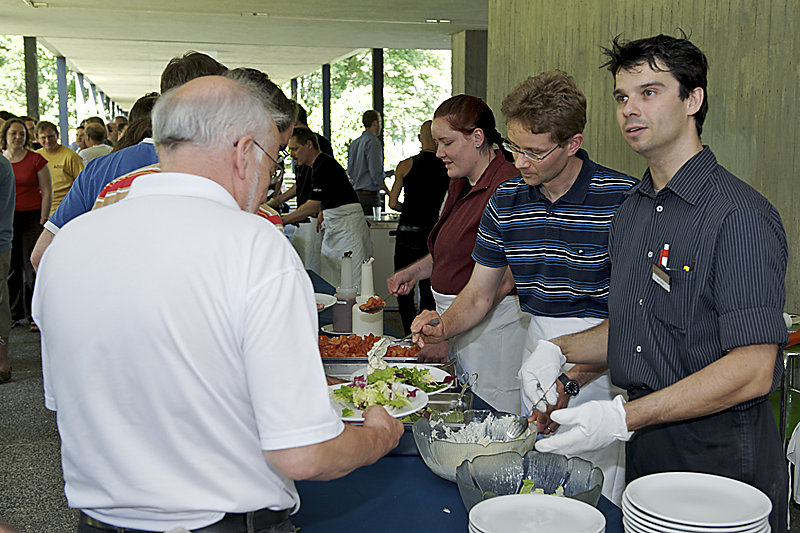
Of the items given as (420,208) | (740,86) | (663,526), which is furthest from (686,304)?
(420,208)

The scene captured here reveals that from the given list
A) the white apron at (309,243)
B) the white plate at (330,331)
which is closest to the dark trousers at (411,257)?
the white apron at (309,243)

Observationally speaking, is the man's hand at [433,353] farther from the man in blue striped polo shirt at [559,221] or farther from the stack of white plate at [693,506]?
the stack of white plate at [693,506]

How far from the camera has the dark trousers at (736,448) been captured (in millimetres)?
1450

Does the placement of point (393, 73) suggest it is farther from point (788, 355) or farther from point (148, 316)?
point (148, 316)

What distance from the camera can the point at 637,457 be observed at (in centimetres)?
161

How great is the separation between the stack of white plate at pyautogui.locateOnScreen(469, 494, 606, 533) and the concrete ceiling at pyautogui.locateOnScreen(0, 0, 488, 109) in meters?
7.67

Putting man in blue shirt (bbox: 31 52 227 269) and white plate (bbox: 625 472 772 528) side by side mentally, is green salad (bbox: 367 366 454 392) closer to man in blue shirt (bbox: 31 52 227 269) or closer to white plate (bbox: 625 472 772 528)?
white plate (bbox: 625 472 772 528)

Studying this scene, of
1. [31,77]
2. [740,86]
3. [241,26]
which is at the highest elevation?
[241,26]

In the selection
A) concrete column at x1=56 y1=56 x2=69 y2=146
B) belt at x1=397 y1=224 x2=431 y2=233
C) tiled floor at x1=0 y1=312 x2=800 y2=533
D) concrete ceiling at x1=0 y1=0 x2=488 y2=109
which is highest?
concrete ceiling at x1=0 y1=0 x2=488 y2=109

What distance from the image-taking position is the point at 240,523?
3.46 ft

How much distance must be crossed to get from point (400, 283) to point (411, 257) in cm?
262

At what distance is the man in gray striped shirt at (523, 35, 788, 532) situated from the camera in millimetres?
1339

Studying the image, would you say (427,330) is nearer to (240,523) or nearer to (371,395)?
(371,395)

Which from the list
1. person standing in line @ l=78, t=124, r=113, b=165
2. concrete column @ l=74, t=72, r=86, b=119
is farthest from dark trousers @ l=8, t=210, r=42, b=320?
concrete column @ l=74, t=72, r=86, b=119
